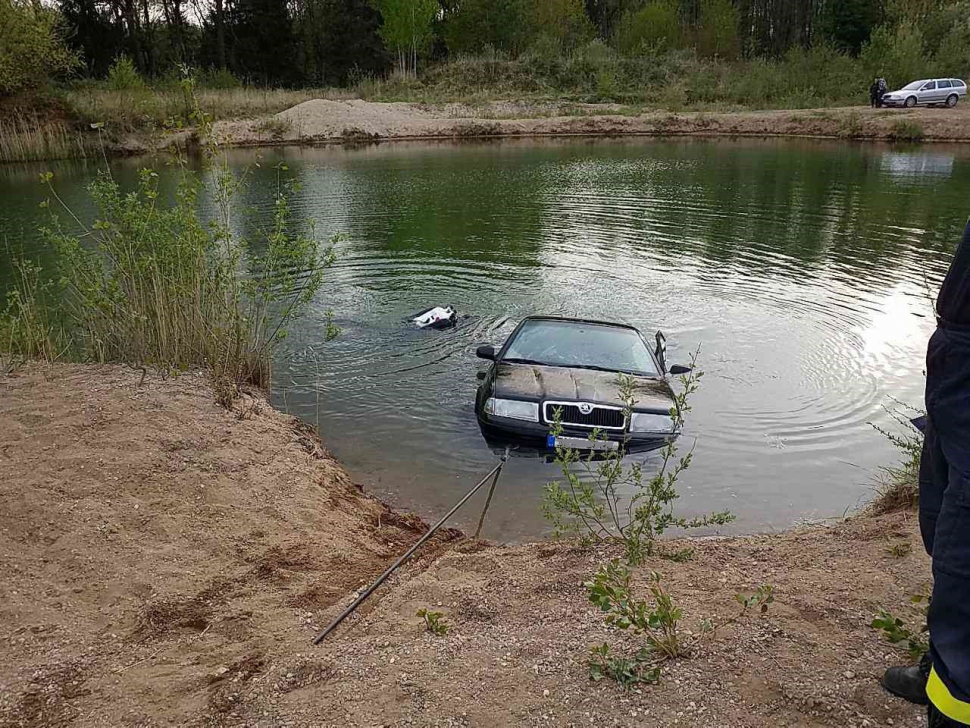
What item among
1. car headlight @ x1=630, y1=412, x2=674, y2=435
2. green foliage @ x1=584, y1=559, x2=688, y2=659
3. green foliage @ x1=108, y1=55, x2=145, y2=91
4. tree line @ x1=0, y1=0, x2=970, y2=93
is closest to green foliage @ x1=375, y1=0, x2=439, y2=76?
tree line @ x1=0, y1=0, x2=970, y2=93

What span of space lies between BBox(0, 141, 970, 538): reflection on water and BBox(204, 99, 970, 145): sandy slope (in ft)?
40.8

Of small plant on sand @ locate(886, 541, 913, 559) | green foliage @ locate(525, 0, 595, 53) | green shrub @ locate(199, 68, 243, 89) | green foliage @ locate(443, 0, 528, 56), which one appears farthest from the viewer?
green foliage @ locate(525, 0, 595, 53)

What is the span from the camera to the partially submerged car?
738 centimetres

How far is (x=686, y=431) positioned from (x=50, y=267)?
516 inches

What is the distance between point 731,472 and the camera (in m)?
7.73

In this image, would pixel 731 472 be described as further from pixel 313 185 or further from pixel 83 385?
pixel 313 185

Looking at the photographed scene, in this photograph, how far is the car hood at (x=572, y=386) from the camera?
7.54 metres

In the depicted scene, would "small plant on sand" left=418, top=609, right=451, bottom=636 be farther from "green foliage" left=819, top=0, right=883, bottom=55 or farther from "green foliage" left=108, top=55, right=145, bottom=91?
"green foliage" left=819, top=0, right=883, bottom=55

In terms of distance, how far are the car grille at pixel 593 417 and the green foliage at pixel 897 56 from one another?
178 feet

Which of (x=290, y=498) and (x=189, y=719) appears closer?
(x=189, y=719)

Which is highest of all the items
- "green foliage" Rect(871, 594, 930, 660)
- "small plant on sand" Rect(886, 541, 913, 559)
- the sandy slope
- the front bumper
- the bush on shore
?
the sandy slope

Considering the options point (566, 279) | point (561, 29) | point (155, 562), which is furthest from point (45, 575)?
point (561, 29)

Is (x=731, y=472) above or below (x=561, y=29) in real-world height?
below

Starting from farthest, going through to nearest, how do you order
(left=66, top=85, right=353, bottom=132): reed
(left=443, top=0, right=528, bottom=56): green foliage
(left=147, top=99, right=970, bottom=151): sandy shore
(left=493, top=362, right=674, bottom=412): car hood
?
1. (left=443, top=0, right=528, bottom=56): green foliage
2. (left=147, top=99, right=970, bottom=151): sandy shore
3. (left=66, top=85, right=353, bottom=132): reed
4. (left=493, top=362, right=674, bottom=412): car hood
